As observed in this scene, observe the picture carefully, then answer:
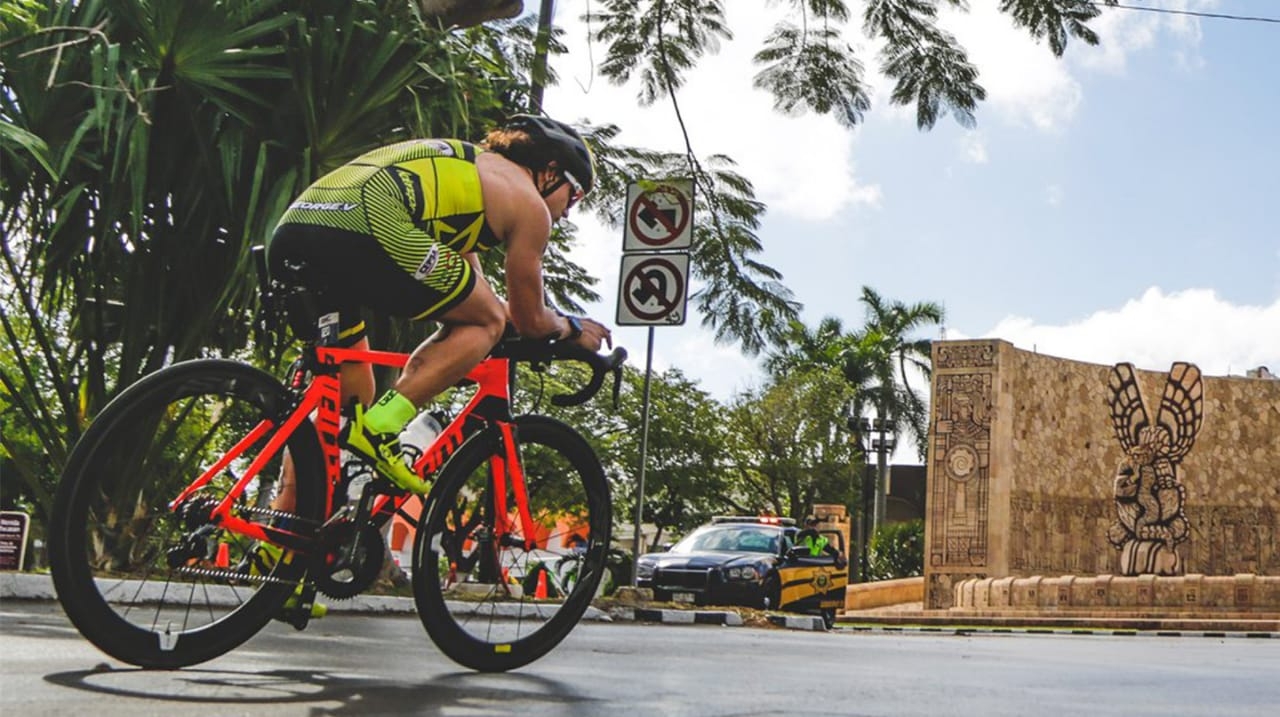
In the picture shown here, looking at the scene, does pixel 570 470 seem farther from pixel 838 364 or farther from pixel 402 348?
pixel 838 364

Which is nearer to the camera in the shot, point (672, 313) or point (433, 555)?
point (433, 555)

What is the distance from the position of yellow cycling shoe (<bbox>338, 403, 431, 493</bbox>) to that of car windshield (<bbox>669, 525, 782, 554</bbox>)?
16.5m

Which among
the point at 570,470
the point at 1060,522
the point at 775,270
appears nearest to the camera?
the point at 570,470

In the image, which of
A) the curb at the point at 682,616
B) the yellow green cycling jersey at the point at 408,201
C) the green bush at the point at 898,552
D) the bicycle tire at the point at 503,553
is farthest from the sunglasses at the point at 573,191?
the green bush at the point at 898,552

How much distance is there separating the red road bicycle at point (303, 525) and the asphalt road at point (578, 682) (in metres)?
0.13

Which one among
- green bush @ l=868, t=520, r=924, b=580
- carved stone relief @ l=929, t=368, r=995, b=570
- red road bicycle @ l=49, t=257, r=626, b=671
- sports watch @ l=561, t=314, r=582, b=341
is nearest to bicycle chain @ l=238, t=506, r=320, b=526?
red road bicycle @ l=49, t=257, r=626, b=671

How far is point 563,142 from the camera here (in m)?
3.94

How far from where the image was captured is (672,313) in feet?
34.5

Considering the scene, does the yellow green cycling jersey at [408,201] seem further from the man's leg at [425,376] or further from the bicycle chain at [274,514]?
the bicycle chain at [274,514]

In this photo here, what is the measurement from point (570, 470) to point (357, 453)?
991 mm

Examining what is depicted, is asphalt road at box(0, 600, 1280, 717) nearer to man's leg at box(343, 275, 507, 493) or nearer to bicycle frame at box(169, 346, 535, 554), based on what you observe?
bicycle frame at box(169, 346, 535, 554)

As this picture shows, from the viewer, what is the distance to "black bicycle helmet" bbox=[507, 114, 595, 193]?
155 inches

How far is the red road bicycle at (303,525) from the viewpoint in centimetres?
322

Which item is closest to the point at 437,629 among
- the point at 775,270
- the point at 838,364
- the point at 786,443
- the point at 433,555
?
the point at 433,555
